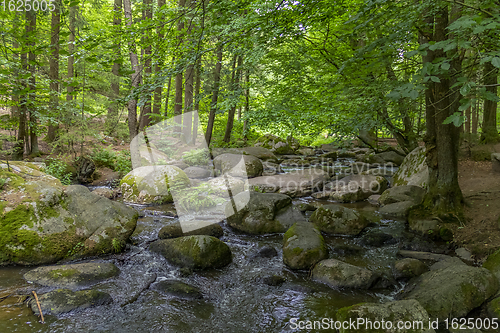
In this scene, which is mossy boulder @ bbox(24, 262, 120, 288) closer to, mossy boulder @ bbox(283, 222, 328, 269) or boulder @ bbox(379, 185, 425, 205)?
mossy boulder @ bbox(283, 222, 328, 269)

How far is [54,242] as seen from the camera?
15.7 feet

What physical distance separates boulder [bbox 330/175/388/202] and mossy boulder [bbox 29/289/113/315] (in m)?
7.75

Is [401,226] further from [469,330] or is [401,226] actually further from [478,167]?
[478,167]

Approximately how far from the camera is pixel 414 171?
9.23 m

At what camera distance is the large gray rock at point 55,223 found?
4.60 meters

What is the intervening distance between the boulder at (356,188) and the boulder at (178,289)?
263 inches

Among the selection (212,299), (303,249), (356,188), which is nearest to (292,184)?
(356,188)

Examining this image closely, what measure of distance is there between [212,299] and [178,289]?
1.85 feet

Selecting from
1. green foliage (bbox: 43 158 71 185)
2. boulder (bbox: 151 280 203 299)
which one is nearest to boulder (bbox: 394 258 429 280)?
boulder (bbox: 151 280 203 299)

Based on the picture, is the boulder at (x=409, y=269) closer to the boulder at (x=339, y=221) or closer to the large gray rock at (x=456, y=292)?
the large gray rock at (x=456, y=292)

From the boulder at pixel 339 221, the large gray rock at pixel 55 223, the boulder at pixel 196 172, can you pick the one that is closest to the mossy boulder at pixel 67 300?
the large gray rock at pixel 55 223

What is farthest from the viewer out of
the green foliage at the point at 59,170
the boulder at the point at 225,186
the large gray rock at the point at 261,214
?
the green foliage at the point at 59,170

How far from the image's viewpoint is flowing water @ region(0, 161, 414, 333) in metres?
3.45

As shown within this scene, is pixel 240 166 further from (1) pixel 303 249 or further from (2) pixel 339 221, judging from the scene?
(1) pixel 303 249
